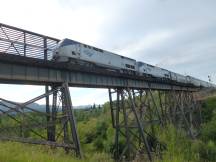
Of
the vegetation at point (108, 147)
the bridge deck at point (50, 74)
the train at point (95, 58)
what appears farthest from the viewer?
the train at point (95, 58)

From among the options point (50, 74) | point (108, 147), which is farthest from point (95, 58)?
point (108, 147)

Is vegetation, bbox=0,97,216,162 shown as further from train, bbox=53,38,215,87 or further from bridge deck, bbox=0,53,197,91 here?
train, bbox=53,38,215,87

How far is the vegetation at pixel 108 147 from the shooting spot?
7.71m

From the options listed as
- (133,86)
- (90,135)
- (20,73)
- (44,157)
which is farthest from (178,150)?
(90,135)

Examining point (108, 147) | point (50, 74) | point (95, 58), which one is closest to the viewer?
point (50, 74)

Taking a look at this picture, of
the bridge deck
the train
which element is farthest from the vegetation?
the train

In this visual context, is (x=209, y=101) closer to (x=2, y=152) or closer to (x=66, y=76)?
(x=66, y=76)

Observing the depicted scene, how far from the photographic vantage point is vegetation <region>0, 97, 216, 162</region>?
771cm

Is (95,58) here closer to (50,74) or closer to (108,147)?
(50,74)

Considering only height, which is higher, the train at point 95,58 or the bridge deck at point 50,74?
the train at point 95,58

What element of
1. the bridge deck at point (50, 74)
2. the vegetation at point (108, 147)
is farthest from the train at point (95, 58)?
the vegetation at point (108, 147)

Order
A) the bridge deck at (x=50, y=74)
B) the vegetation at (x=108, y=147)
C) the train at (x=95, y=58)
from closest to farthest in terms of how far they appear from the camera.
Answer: the vegetation at (x=108, y=147)
the bridge deck at (x=50, y=74)
the train at (x=95, y=58)

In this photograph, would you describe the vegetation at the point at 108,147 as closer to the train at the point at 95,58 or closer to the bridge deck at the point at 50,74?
the bridge deck at the point at 50,74

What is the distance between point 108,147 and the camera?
102 feet
